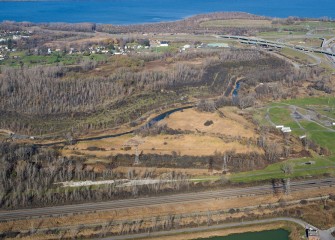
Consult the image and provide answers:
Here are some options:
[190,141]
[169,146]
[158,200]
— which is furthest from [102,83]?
[158,200]

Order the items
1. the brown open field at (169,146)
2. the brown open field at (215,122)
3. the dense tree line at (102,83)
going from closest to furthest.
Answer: the brown open field at (169,146) < the brown open field at (215,122) < the dense tree line at (102,83)

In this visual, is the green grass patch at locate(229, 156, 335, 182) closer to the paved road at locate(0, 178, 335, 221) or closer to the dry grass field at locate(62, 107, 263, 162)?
the paved road at locate(0, 178, 335, 221)

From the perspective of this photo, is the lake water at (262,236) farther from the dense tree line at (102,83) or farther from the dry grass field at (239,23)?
the dry grass field at (239,23)

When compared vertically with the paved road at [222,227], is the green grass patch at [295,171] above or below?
above

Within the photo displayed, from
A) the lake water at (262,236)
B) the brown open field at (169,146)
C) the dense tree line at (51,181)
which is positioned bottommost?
the lake water at (262,236)


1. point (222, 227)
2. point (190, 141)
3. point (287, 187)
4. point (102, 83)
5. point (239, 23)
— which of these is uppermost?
point (239, 23)

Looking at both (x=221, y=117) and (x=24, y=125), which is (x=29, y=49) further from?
Answer: (x=221, y=117)

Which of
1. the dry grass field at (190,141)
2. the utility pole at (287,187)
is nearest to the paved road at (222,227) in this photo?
the utility pole at (287,187)

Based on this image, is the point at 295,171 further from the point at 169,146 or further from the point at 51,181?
the point at 51,181

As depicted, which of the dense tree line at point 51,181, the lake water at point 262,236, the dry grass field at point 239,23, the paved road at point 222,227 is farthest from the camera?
the dry grass field at point 239,23
